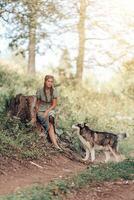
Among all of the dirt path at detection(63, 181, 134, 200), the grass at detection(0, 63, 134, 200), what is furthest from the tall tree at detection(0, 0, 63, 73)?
the dirt path at detection(63, 181, 134, 200)

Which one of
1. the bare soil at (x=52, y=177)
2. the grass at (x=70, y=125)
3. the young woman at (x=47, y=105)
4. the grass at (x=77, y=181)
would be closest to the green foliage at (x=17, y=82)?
the grass at (x=70, y=125)

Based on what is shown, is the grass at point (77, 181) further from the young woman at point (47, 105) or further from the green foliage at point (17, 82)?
the green foliage at point (17, 82)

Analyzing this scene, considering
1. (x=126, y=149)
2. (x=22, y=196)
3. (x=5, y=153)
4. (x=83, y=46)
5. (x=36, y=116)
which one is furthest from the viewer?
(x=83, y=46)

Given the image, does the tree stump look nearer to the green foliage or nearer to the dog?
the dog

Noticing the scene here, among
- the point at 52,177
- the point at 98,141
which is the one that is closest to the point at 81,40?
the point at 98,141

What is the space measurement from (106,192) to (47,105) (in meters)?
6.04

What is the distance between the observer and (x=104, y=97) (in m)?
31.8

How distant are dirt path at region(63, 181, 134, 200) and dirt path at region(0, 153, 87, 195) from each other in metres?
1.18


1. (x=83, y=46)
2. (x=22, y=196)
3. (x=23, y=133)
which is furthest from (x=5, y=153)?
(x=83, y=46)

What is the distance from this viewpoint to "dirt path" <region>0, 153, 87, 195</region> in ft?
40.1

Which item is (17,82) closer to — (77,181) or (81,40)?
(81,40)

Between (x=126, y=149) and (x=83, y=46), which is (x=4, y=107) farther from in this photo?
(x=83, y=46)

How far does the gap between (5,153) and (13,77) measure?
475 inches

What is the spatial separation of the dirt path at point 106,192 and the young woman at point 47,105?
5.09 m
